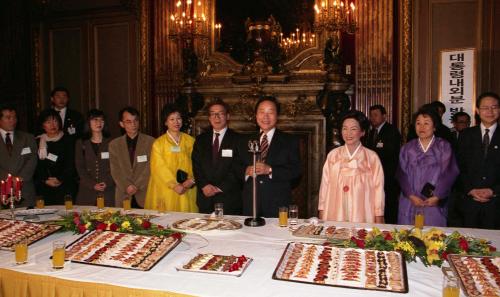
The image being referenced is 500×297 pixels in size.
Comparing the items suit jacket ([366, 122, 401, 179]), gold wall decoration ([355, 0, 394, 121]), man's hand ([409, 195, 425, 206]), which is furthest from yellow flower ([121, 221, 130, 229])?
gold wall decoration ([355, 0, 394, 121])

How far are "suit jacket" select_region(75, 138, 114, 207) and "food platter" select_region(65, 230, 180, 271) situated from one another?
6.22 ft

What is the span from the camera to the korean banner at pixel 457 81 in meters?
5.47

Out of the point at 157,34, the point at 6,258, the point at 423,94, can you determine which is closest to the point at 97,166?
the point at 6,258

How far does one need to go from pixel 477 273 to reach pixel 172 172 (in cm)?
263

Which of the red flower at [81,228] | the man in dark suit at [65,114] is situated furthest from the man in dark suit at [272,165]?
the man in dark suit at [65,114]

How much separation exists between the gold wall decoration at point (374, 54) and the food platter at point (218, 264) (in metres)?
4.16

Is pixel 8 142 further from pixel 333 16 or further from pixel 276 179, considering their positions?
pixel 333 16

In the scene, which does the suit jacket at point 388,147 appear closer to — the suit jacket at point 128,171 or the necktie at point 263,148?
the necktie at point 263,148

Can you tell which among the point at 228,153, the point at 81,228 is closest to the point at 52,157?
the point at 228,153

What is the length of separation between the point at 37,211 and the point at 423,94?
4.63m

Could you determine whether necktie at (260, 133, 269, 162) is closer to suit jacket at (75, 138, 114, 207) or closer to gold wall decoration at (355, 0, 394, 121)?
suit jacket at (75, 138, 114, 207)

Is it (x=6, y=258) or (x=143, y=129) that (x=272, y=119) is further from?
(x=143, y=129)

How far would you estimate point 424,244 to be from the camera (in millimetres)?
2246

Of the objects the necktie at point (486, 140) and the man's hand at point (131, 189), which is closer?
the necktie at point (486, 140)
